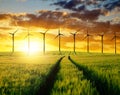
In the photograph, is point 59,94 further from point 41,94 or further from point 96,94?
point 41,94

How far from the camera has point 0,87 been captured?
1733cm

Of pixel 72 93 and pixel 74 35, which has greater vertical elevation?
pixel 74 35

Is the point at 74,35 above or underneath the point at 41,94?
above

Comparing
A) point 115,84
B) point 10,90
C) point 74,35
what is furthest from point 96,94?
point 74,35

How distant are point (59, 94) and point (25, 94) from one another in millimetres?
1817

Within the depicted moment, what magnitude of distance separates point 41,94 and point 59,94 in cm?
319

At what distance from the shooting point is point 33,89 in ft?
56.2

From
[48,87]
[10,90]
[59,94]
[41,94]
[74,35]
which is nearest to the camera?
[59,94]

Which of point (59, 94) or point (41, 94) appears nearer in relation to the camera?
point (59, 94)

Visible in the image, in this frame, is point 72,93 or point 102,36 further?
point 102,36


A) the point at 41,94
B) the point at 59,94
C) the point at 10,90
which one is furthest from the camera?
the point at 41,94

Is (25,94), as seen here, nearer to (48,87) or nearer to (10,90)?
(10,90)

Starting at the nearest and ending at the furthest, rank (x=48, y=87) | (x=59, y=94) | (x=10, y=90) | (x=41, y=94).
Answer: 1. (x=59, y=94)
2. (x=10, y=90)
3. (x=41, y=94)
4. (x=48, y=87)

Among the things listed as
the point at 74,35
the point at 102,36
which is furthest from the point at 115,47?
the point at 74,35
